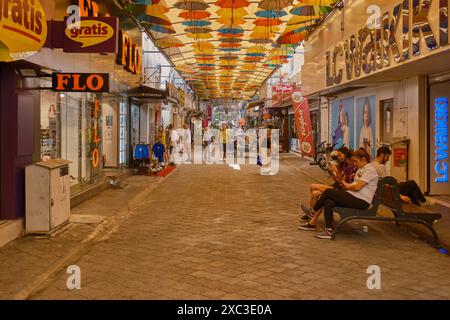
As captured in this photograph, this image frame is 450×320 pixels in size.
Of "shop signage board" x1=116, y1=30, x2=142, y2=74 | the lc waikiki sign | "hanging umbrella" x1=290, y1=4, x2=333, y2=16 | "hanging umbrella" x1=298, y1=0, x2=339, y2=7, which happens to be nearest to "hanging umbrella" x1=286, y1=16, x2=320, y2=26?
"hanging umbrella" x1=290, y1=4, x2=333, y2=16

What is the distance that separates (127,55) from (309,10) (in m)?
7.47

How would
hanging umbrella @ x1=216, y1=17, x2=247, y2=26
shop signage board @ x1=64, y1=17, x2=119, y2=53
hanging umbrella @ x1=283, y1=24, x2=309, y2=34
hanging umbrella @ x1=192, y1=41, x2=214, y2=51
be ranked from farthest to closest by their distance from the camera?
hanging umbrella @ x1=192, y1=41, x2=214, y2=51
hanging umbrella @ x1=283, y1=24, x2=309, y2=34
hanging umbrella @ x1=216, y1=17, x2=247, y2=26
shop signage board @ x1=64, y1=17, x2=119, y2=53

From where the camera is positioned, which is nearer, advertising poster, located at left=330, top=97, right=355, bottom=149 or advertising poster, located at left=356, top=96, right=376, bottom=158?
advertising poster, located at left=356, top=96, right=376, bottom=158

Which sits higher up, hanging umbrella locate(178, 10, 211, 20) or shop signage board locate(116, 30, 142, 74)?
A: hanging umbrella locate(178, 10, 211, 20)

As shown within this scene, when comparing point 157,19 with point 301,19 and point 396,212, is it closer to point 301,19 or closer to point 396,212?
point 301,19

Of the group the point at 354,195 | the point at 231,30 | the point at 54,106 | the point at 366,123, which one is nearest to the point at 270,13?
the point at 231,30

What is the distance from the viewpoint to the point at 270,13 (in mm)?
18250

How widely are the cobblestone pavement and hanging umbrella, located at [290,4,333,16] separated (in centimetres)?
927

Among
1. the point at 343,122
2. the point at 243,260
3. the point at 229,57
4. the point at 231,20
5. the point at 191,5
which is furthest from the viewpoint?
the point at 229,57

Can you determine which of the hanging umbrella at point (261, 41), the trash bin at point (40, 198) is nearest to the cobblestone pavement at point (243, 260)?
the trash bin at point (40, 198)

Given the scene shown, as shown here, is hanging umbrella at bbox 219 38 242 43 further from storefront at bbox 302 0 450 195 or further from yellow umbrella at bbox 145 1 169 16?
yellow umbrella at bbox 145 1 169 16

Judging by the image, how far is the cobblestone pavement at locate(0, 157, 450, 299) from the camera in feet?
17.1

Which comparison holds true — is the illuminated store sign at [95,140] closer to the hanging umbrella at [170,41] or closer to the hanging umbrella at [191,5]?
the hanging umbrella at [191,5]
